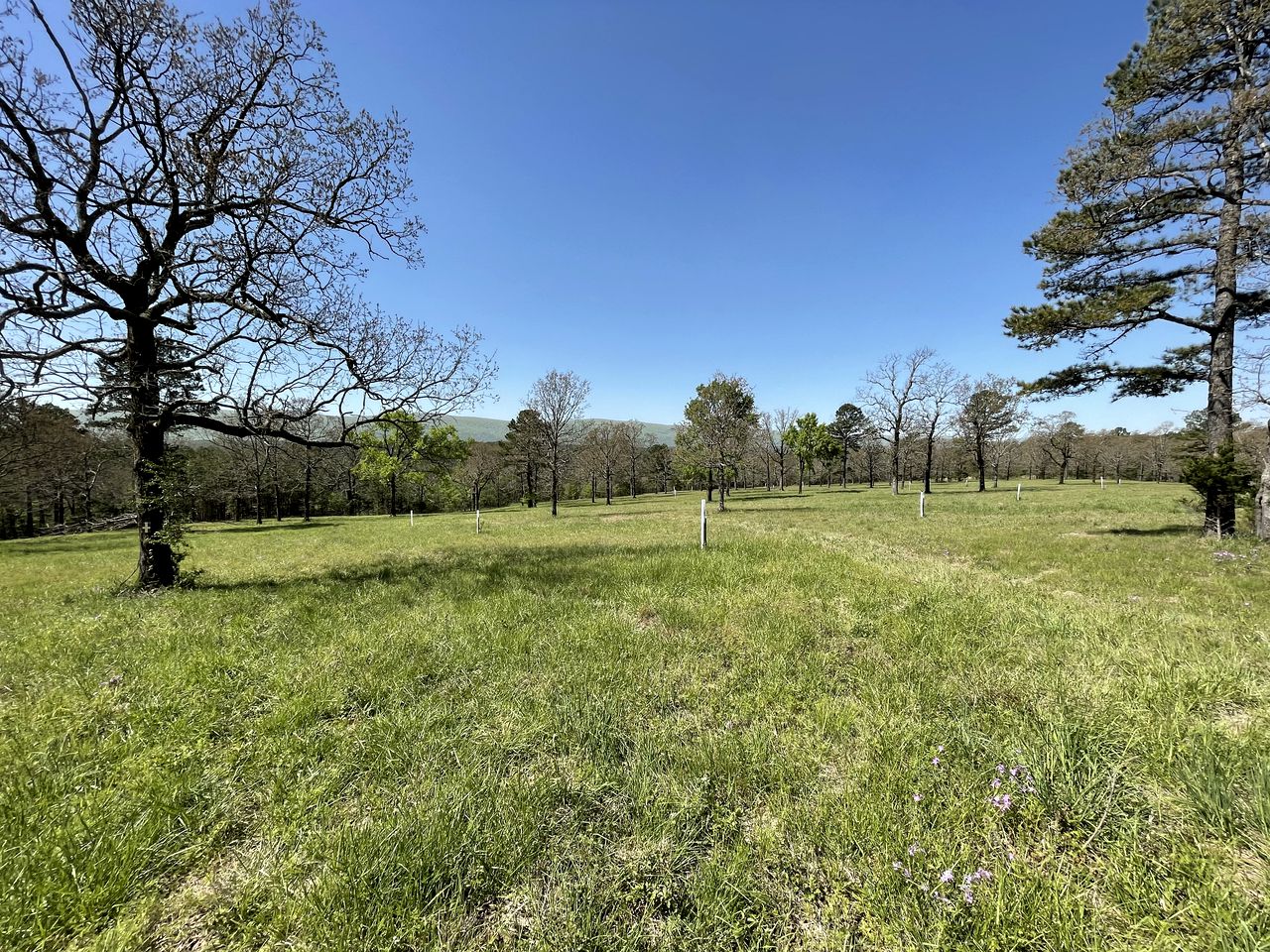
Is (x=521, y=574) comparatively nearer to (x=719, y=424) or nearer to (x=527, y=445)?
(x=719, y=424)

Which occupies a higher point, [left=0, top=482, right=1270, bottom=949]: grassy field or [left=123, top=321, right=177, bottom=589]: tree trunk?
[left=123, top=321, right=177, bottom=589]: tree trunk

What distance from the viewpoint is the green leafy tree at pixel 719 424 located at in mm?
30630

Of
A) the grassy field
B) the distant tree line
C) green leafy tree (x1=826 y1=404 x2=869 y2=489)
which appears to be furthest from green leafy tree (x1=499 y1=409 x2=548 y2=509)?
green leafy tree (x1=826 y1=404 x2=869 y2=489)

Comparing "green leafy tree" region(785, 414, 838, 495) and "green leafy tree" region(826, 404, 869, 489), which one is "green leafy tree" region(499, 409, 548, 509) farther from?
"green leafy tree" region(826, 404, 869, 489)

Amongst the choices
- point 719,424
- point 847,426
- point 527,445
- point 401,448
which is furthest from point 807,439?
point 401,448

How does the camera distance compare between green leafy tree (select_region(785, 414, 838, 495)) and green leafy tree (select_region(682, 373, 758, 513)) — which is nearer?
green leafy tree (select_region(682, 373, 758, 513))

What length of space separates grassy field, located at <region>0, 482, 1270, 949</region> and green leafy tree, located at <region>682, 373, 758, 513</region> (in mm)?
24675

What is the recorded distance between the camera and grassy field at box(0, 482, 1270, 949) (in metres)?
1.90

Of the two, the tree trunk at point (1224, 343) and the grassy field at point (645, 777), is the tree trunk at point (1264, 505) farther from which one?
the grassy field at point (645, 777)

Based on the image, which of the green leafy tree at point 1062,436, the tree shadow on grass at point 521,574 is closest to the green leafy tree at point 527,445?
the tree shadow on grass at point 521,574

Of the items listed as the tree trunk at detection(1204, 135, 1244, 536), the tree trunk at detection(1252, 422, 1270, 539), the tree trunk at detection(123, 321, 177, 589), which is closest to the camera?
the tree trunk at detection(123, 321, 177, 589)

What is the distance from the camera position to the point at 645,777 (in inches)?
111

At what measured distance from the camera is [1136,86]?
36.5 ft

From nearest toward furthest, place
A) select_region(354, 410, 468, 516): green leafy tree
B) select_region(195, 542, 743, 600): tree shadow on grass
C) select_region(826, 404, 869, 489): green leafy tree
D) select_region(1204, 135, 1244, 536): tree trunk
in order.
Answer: select_region(195, 542, 743, 600): tree shadow on grass < select_region(354, 410, 468, 516): green leafy tree < select_region(1204, 135, 1244, 536): tree trunk < select_region(826, 404, 869, 489): green leafy tree
